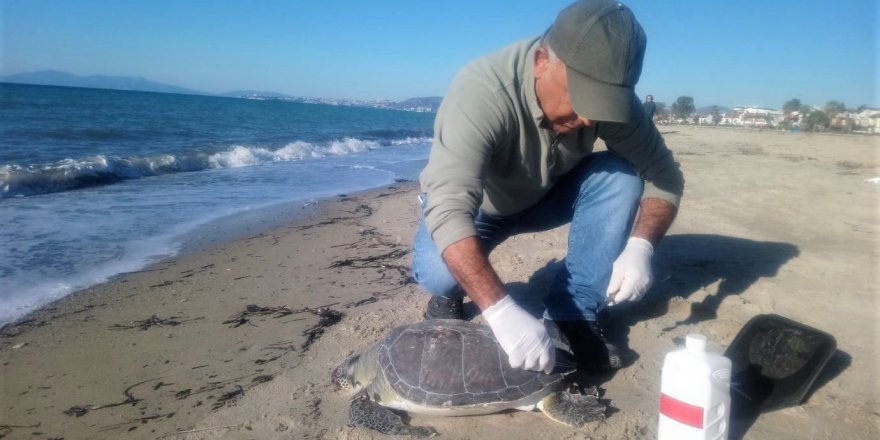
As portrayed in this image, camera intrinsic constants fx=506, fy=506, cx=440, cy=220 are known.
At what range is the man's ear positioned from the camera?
2.04m

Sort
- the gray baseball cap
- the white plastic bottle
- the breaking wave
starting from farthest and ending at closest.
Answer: the breaking wave < the gray baseball cap < the white plastic bottle

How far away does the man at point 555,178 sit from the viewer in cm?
186

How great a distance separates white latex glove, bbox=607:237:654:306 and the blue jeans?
64mm

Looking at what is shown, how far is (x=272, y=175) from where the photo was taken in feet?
31.3

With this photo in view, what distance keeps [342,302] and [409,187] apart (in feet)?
17.9


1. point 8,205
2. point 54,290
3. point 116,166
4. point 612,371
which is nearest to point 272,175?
point 116,166

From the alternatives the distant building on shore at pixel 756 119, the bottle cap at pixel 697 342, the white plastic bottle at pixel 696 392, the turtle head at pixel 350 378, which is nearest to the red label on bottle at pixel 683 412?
the white plastic bottle at pixel 696 392

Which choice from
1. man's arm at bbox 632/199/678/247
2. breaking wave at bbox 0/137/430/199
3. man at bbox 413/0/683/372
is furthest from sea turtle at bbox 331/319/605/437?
breaking wave at bbox 0/137/430/199

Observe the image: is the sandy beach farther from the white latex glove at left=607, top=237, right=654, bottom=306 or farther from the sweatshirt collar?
the sweatshirt collar

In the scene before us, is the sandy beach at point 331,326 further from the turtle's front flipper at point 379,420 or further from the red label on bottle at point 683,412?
the red label on bottle at point 683,412

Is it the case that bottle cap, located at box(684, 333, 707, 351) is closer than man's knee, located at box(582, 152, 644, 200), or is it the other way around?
bottle cap, located at box(684, 333, 707, 351)

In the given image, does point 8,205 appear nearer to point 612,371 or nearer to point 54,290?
point 54,290

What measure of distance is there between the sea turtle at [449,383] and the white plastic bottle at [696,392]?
449 mm

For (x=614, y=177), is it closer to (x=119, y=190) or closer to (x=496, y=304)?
(x=496, y=304)
